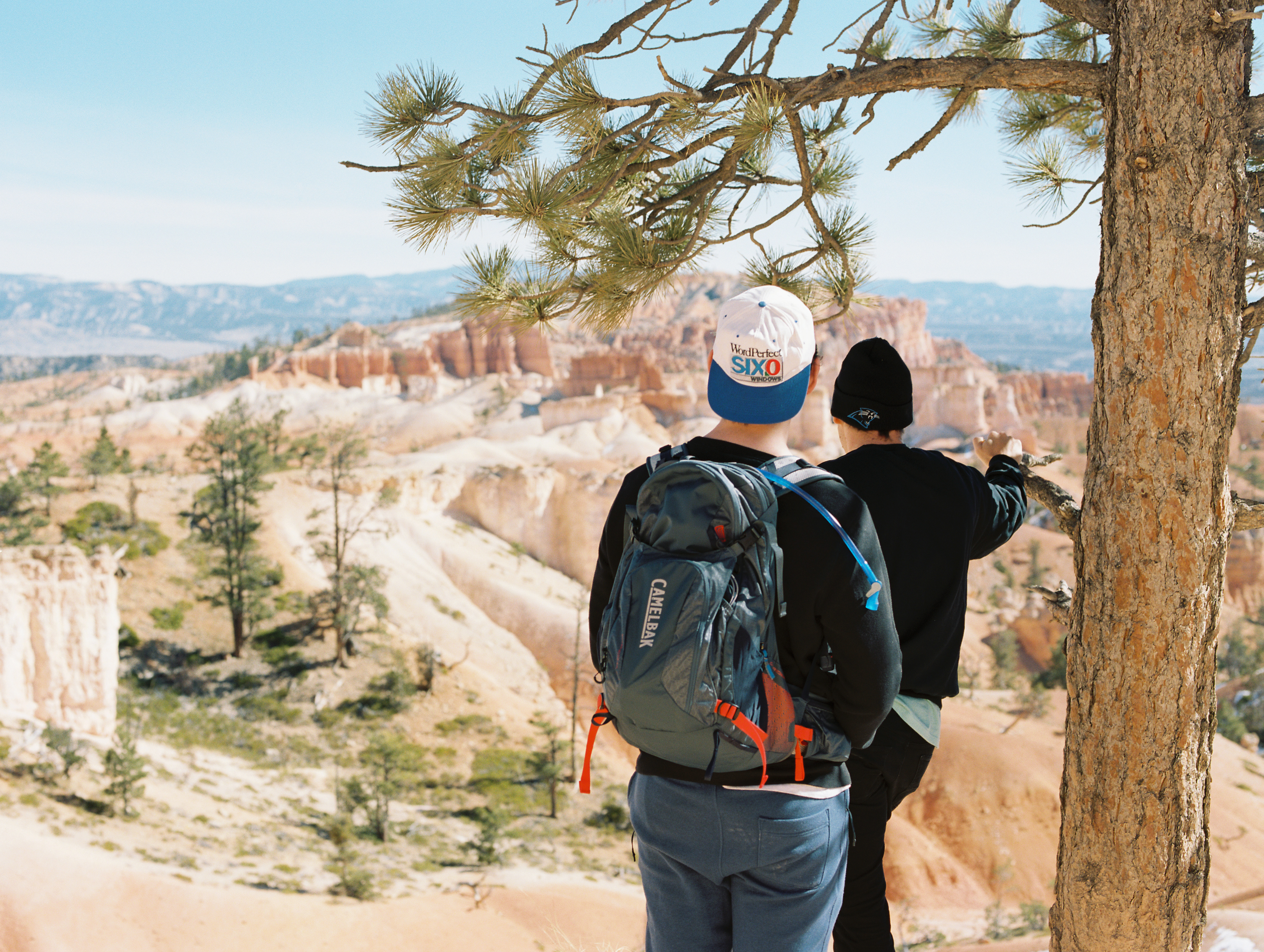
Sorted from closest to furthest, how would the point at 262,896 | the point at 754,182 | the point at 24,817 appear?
the point at 754,182 → the point at 262,896 → the point at 24,817

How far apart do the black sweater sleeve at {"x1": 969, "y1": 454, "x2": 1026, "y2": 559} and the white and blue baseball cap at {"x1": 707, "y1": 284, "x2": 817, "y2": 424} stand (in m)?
0.70

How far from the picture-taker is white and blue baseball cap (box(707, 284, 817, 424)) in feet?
4.80

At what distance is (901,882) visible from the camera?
36.6 ft

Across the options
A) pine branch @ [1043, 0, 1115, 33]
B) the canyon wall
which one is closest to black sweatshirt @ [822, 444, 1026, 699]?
pine branch @ [1043, 0, 1115, 33]

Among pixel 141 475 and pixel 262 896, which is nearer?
pixel 262 896

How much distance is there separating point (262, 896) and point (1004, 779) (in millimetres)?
9870

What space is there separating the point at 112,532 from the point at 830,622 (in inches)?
732

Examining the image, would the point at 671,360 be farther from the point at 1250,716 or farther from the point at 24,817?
the point at 24,817

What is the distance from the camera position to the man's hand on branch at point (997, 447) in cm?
226

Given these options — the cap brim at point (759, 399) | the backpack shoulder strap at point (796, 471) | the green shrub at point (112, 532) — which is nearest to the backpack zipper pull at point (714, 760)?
the backpack shoulder strap at point (796, 471)

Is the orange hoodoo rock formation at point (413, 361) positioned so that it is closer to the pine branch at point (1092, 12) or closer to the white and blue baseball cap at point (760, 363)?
the pine branch at point (1092, 12)

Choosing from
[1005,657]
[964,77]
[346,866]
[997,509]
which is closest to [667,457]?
[997,509]

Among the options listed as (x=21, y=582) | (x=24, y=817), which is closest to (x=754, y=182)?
(x=24, y=817)

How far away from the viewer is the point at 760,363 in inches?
57.5
